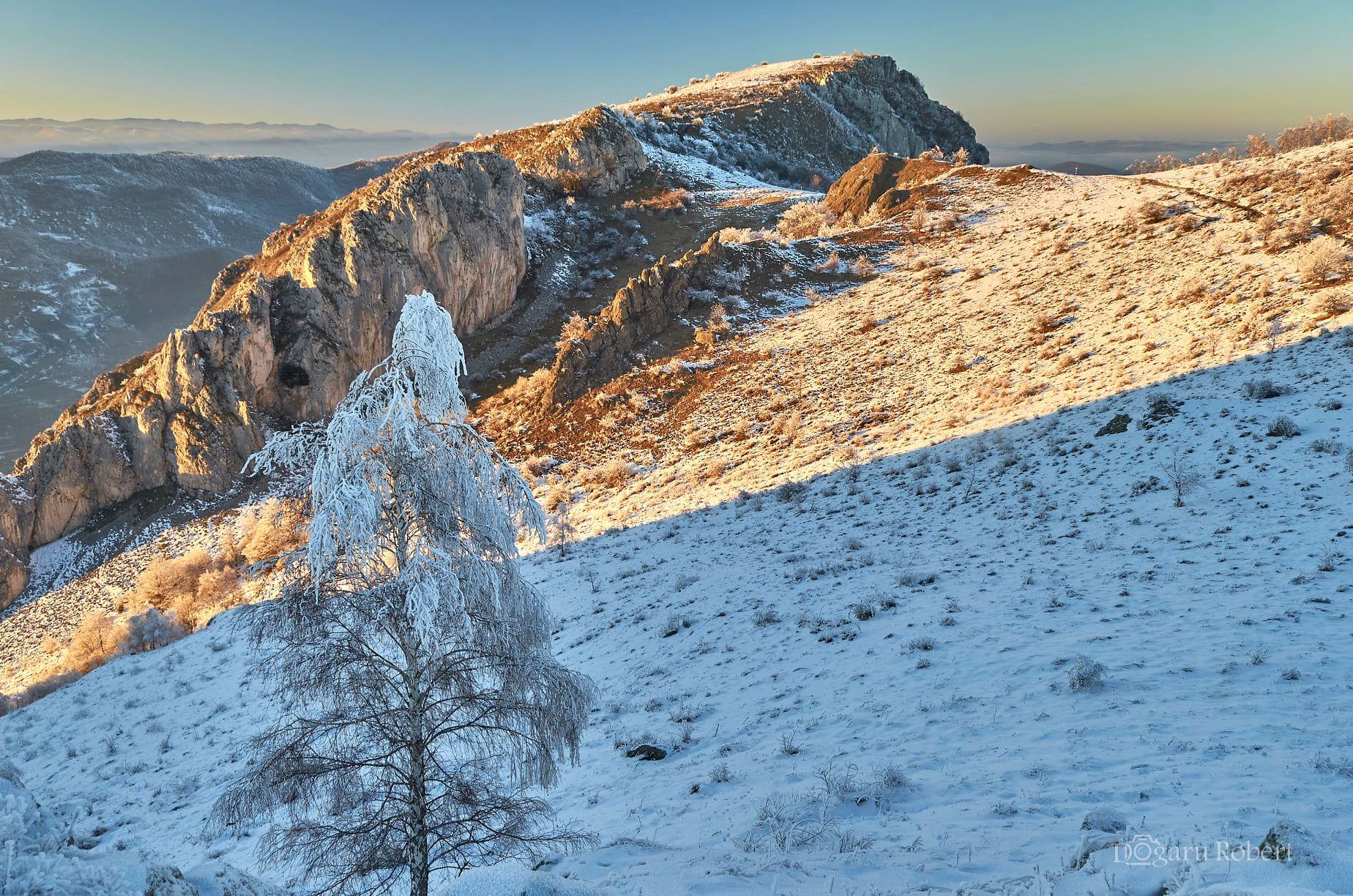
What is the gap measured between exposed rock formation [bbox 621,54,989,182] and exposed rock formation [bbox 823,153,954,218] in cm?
2099

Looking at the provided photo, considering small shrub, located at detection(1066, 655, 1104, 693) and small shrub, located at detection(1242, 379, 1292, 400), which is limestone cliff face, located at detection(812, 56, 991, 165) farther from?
small shrub, located at detection(1066, 655, 1104, 693)

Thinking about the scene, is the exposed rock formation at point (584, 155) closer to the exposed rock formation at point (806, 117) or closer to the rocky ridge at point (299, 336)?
the rocky ridge at point (299, 336)

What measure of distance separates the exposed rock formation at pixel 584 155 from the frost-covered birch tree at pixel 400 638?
43.7m

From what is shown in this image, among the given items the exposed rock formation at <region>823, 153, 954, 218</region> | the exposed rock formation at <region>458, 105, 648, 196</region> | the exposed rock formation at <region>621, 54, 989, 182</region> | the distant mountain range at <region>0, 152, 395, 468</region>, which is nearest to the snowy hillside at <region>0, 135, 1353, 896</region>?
the exposed rock formation at <region>823, 153, 954, 218</region>

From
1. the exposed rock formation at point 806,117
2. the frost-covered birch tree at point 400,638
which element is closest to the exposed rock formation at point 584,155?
the exposed rock formation at point 806,117

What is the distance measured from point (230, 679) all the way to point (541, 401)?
15.1 m

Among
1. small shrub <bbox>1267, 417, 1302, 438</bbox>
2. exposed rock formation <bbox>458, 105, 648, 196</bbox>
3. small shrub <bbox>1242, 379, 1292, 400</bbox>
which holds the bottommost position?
small shrub <bbox>1267, 417, 1302, 438</bbox>

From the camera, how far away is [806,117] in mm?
72062

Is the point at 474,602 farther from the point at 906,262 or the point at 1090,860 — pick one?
the point at 906,262

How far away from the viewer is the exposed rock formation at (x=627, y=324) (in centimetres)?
2691

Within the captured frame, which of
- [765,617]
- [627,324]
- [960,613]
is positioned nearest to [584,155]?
[627,324]

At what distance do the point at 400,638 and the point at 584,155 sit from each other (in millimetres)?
46330

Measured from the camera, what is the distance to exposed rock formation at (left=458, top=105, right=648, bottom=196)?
44750 millimetres

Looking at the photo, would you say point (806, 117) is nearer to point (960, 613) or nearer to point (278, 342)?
point (278, 342)
